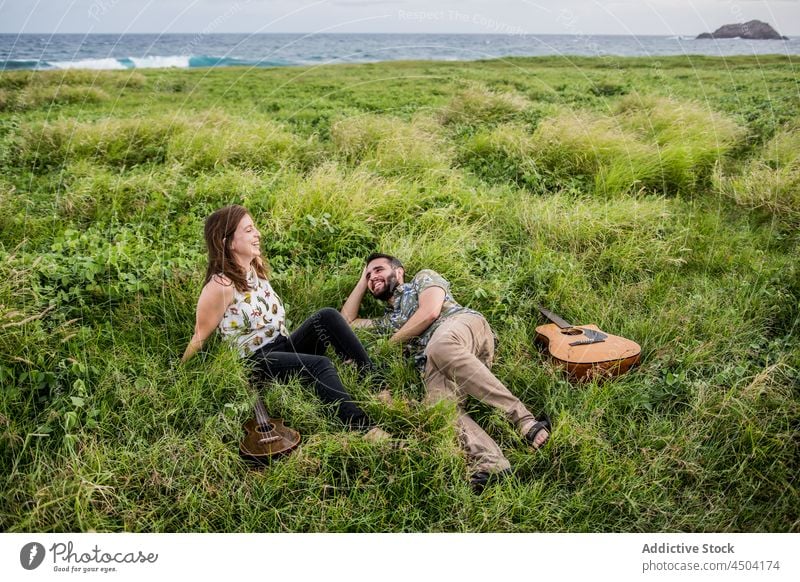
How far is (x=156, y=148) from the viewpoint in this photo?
5824 millimetres

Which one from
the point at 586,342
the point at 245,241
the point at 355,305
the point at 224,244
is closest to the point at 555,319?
the point at 586,342

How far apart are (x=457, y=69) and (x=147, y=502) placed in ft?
33.7

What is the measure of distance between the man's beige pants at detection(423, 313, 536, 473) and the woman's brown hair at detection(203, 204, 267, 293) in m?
1.11

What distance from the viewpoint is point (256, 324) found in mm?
3039

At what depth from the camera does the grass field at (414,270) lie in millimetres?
2406

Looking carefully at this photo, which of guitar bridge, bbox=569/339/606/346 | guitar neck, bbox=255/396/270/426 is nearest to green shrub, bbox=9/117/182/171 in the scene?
guitar neck, bbox=255/396/270/426

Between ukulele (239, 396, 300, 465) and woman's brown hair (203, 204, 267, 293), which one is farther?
woman's brown hair (203, 204, 267, 293)

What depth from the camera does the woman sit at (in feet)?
9.40

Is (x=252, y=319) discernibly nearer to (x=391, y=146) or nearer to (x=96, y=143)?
(x=391, y=146)

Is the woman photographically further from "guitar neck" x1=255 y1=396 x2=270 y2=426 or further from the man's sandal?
the man's sandal

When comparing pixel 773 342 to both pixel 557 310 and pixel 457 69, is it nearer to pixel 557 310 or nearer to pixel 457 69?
pixel 557 310
